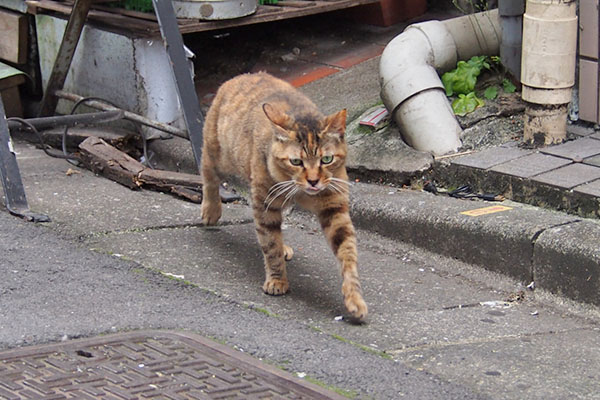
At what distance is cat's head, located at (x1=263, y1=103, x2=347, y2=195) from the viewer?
4.41m

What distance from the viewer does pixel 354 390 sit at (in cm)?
350

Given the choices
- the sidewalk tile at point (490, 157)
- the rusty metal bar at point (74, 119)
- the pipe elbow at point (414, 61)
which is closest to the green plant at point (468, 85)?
the pipe elbow at point (414, 61)

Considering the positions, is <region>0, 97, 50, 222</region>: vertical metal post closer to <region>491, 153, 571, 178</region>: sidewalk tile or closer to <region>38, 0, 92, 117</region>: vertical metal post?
<region>38, 0, 92, 117</region>: vertical metal post

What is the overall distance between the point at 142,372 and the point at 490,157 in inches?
110

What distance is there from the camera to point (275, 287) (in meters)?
4.61

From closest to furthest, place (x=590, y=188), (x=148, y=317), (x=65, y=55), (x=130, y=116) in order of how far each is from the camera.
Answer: (x=148, y=317), (x=590, y=188), (x=130, y=116), (x=65, y=55)

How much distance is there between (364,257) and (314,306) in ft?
2.67

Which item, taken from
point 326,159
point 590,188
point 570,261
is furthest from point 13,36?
point 570,261

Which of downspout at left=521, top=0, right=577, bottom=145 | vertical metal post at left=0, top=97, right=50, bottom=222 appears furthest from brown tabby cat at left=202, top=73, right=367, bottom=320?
downspout at left=521, top=0, right=577, bottom=145

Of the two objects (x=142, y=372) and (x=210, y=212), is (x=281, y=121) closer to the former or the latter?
(x=210, y=212)

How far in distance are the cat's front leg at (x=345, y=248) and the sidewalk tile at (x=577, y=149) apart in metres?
1.55

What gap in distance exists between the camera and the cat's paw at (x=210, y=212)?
18.5ft

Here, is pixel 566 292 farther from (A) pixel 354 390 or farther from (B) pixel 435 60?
(B) pixel 435 60

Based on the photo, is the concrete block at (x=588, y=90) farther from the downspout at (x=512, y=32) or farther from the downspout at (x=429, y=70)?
the downspout at (x=429, y=70)
